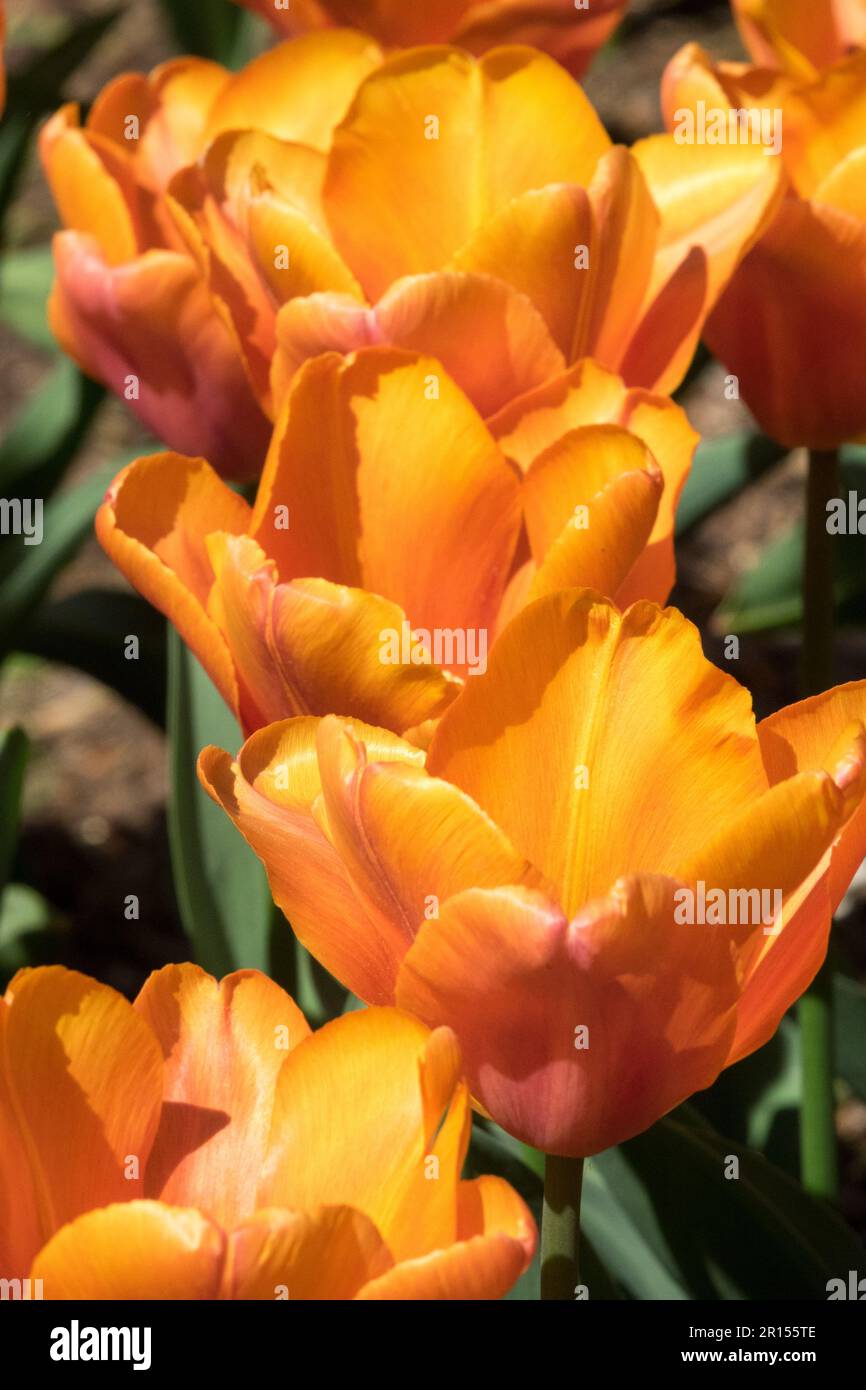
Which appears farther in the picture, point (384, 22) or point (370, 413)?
point (384, 22)

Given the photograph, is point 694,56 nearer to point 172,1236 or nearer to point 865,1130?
point 172,1236

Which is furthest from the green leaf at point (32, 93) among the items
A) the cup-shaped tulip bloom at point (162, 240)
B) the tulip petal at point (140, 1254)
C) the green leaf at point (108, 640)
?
the tulip petal at point (140, 1254)

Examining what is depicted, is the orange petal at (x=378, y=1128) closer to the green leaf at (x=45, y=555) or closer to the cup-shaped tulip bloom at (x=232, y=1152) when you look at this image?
the cup-shaped tulip bloom at (x=232, y=1152)

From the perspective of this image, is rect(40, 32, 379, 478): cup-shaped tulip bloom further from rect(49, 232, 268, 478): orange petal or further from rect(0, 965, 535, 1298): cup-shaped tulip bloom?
rect(0, 965, 535, 1298): cup-shaped tulip bloom

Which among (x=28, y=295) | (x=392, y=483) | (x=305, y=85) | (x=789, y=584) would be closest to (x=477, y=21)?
(x=305, y=85)

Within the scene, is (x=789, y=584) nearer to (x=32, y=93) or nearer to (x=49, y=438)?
(x=49, y=438)

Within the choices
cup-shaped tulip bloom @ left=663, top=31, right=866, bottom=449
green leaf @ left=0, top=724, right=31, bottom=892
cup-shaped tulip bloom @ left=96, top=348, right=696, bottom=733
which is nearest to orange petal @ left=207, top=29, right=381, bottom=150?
cup-shaped tulip bloom @ left=663, top=31, right=866, bottom=449

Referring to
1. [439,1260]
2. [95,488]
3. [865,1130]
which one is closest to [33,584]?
[95,488]
